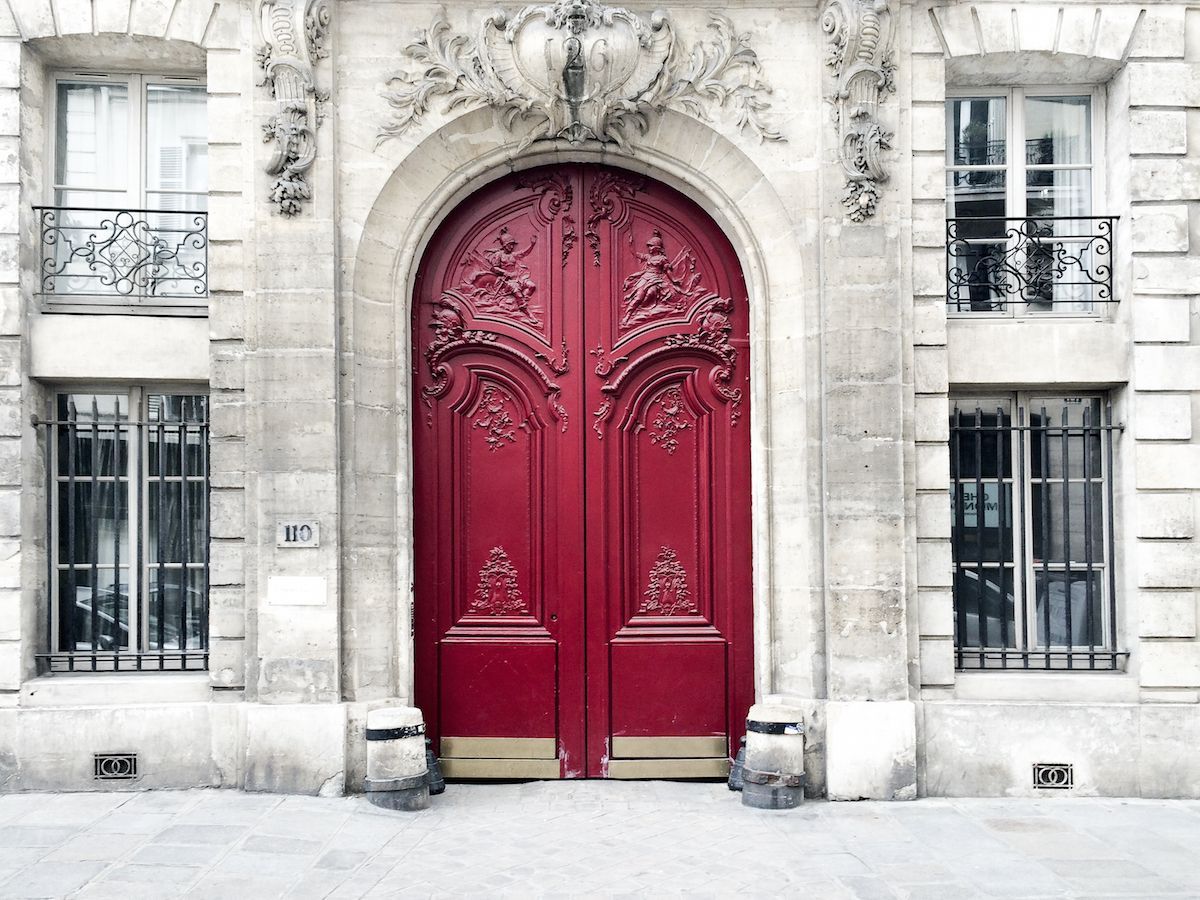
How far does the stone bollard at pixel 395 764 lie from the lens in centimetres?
578

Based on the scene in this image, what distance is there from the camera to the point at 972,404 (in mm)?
6562

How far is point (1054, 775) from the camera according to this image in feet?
20.2

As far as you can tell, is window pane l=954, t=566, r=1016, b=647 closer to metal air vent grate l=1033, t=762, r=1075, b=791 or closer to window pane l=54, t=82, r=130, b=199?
metal air vent grate l=1033, t=762, r=1075, b=791

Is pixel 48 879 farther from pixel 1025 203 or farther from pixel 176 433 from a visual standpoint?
pixel 1025 203

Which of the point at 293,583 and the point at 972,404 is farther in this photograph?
the point at 972,404

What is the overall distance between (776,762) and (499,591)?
1978 mm

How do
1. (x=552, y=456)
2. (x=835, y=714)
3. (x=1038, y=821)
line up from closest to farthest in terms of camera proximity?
1. (x=1038, y=821)
2. (x=835, y=714)
3. (x=552, y=456)

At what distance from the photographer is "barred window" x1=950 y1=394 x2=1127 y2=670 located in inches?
257

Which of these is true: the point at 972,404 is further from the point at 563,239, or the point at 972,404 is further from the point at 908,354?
the point at 563,239

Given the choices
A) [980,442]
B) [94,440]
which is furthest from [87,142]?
[980,442]

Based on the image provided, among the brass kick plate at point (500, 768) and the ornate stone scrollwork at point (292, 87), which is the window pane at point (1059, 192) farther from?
the brass kick plate at point (500, 768)

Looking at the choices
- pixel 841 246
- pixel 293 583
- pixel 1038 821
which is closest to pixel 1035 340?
pixel 841 246

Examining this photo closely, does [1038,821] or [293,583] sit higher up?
[293,583]

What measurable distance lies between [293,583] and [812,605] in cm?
313
